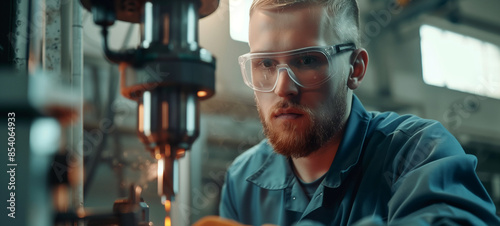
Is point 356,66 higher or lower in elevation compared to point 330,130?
higher

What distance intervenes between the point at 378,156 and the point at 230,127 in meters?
0.65

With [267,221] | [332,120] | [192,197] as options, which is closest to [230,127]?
[192,197]

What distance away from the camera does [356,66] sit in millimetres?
1011

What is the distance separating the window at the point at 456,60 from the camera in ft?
8.00

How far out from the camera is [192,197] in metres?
1.37

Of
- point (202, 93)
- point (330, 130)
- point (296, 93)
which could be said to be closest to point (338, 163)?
point (330, 130)

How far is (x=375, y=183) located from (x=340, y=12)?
0.38 metres

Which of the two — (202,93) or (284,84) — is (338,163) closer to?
(284,84)

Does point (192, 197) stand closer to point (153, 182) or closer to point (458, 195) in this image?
point (153, 182)

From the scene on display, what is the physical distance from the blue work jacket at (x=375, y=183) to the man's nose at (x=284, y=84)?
0.71 feet

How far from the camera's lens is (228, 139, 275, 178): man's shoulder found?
122 cm

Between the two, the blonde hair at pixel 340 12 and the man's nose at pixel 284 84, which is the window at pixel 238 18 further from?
the man's nose at pixel 284 84

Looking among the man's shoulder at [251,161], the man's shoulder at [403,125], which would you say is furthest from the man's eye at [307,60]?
the man's shoulder at [251,161]

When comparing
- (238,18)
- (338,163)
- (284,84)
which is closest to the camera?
(284,84)
